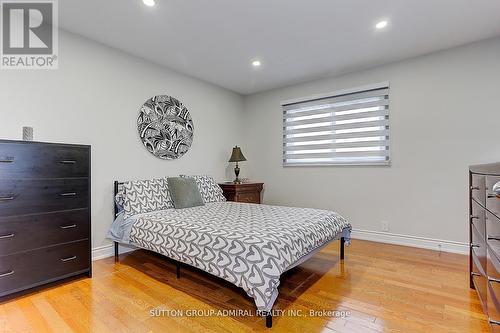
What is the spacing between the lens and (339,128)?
3.82m

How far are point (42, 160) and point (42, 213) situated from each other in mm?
447

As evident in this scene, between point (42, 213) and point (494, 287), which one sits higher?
point (42, 213)

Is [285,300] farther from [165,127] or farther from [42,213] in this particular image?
[165,127]

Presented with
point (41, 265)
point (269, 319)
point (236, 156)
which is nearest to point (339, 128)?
point (236, 156)

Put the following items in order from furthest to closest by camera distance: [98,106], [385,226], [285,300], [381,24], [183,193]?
1. [385,226]
2. [183,193]
3. [98,106]
4. [381,24]
5. [285,300]

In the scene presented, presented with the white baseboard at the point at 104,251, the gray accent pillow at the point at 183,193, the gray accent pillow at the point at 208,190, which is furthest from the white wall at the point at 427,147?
the white baseboard at the point at 104,251

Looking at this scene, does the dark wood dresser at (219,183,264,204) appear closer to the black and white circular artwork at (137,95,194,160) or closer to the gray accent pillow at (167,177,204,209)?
the gray accent pillow at (167,177,204,209)

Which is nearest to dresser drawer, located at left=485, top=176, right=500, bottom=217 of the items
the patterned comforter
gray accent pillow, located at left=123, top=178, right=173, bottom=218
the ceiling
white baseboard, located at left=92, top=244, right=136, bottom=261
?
the patterned comforter

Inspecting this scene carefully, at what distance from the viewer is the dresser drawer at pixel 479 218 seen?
1.55m

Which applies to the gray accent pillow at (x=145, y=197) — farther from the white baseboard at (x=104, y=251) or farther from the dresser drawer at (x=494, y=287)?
the dresser drawer at (x=494, y=287)

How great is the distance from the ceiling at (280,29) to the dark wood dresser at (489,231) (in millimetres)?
1609

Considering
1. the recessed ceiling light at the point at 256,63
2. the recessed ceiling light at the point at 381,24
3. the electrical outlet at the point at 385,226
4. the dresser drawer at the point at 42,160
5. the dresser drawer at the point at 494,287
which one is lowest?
the electrical outlet at the point at 385,226

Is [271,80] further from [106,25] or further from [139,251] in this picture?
[139,251]

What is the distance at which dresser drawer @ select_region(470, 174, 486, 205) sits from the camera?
5.02ft
